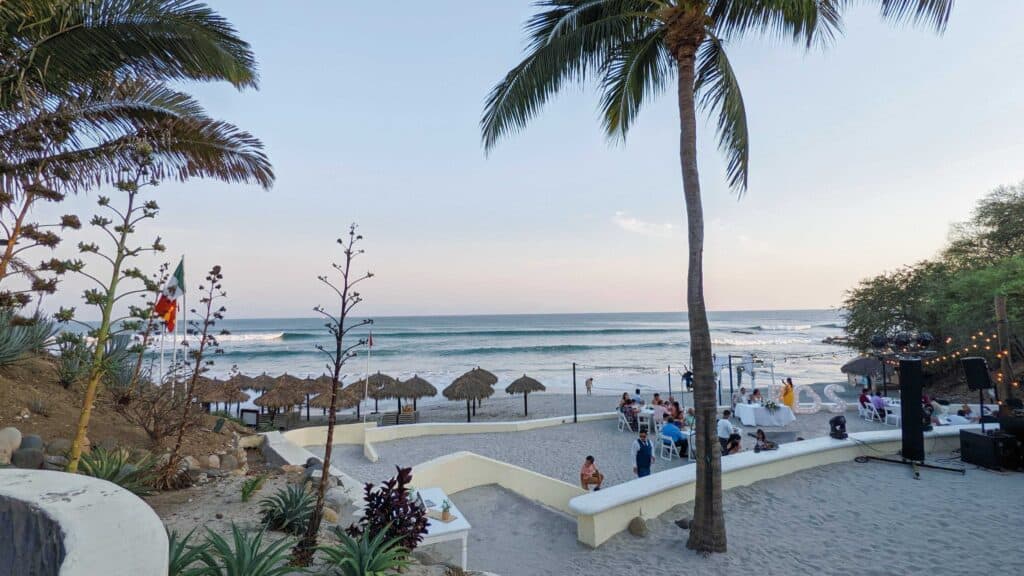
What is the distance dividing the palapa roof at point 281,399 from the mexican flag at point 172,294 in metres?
8.04

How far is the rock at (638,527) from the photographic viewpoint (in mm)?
5477

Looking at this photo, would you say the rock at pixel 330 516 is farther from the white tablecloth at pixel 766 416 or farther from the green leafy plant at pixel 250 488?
the white tablecloth at pixel 766 416

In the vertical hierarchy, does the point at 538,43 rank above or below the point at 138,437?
above

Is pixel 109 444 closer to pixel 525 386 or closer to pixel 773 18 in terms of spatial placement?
pixel 773 18

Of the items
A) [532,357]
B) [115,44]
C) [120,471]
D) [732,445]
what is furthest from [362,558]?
[532,357]

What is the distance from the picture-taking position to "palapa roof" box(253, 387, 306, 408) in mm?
16344

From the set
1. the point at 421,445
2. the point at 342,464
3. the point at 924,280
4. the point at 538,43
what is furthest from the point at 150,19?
the point at 924,280

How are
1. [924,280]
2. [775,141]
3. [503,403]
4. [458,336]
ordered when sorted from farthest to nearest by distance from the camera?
[458,336]
[503,403]
[924,280]
[775,141]

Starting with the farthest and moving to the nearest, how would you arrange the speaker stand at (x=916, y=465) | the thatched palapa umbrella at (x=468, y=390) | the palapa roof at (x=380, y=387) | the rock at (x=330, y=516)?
the palapa roof at (x=380, y=387) → the thatched palapa umbrella at (x=468, y=390) → the speaker stand at (x=916, y=465) → the rock at (x=330, y=516)

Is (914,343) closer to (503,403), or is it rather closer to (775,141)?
(775,141)

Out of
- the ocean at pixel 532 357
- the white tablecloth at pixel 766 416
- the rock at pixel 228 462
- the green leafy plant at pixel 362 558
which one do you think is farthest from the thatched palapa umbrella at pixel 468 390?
the green leafy plant at pixel 362 558

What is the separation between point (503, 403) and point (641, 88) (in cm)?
1879

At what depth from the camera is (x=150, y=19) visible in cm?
460

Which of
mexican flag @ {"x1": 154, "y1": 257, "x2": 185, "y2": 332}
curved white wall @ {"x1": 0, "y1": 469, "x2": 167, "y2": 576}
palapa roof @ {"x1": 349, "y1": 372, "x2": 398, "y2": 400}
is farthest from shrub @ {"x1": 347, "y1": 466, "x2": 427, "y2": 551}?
palapa roof @ {"x1": 349, "y1": 372, "x2": 398, "y2": 400}
